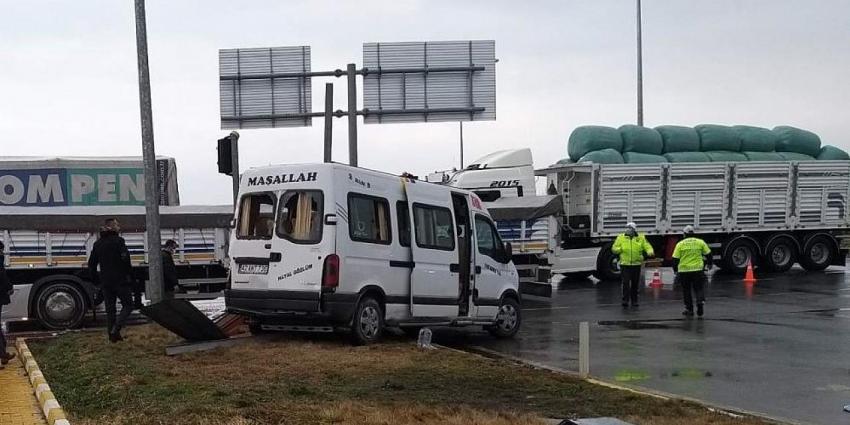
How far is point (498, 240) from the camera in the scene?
1552cm

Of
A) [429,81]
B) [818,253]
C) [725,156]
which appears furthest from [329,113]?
[818,253]

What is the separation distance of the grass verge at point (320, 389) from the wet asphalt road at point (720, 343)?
1306mm

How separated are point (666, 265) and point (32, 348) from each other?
18.8 meters

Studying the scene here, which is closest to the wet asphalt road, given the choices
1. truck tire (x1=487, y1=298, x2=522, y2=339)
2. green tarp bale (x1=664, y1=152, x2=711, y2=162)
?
truck tire (x1=487, y1=298, x2=522, y2=339)

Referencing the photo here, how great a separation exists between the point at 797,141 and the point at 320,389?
78.7 feet

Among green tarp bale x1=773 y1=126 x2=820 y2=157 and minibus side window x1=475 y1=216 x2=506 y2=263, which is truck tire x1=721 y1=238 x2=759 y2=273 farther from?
minibus side window x1=475 y1=216 x2=506 y2=263

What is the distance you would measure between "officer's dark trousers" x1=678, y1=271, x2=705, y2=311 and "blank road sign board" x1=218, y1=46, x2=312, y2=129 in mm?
8104

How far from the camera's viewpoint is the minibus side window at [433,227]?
13.9 m

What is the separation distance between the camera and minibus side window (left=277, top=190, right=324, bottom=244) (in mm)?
12500

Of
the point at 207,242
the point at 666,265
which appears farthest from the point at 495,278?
the point at 666,265

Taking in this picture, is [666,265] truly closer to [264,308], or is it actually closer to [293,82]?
[293,82]

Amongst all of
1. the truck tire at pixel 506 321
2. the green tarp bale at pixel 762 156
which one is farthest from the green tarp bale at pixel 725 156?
the truck tire at pixel 506 321

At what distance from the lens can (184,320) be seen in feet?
39.9

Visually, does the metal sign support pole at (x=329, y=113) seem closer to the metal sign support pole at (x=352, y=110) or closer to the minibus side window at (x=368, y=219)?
the metal sign support pole at (x=352, y=110)
